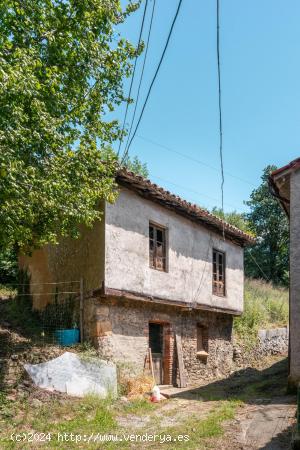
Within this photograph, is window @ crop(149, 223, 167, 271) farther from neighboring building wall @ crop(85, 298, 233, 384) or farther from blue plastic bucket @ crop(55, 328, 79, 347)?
blue plastic bucket @ crop(55, 328, 79, 347)

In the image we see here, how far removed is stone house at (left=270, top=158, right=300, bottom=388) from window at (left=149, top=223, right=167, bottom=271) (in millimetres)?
3701

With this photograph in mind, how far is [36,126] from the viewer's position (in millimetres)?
8695

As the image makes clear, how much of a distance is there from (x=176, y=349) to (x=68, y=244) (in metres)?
4.55

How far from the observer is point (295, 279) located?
11.0 meters

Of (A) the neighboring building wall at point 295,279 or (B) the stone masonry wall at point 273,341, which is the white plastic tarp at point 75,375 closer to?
(A) the neighboring building wall at point 295,279

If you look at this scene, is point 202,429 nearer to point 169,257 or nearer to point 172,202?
point 169,257

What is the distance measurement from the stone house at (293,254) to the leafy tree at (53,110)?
165 inches

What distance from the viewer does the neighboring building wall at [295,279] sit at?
10.6 m

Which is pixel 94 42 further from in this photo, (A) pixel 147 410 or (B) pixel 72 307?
(A) pixel 147 410

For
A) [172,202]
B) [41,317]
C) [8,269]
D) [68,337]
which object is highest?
[172,202]

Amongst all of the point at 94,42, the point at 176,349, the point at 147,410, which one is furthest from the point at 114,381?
the point at 94,42

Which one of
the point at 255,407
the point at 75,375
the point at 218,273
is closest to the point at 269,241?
the point at 218,273

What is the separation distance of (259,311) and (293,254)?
942cm

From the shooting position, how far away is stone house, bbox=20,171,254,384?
484 inches
